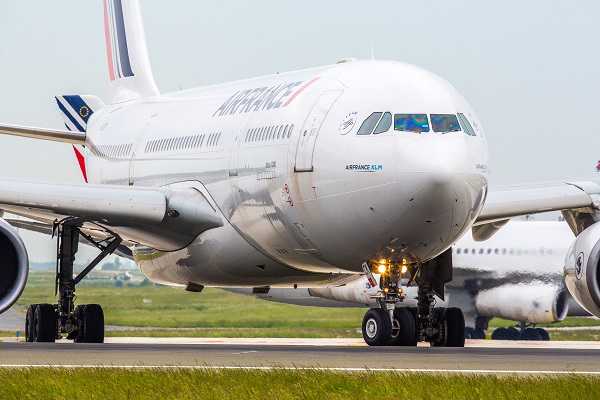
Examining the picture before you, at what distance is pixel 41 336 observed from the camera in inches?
862

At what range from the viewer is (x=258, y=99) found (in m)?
21.4

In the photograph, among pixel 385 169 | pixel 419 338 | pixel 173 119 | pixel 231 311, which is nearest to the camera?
pixel 385 169

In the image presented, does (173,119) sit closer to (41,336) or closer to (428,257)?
(41,336)

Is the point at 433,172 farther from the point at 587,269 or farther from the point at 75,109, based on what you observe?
the point at 75,109

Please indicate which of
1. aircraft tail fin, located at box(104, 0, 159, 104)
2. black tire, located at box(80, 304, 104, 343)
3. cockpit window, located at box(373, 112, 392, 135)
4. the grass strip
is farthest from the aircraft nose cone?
aircraft tail fin, located at box(104, 0, 159, 104)

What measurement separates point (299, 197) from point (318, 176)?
0.61 m

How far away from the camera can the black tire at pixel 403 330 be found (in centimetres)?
1903

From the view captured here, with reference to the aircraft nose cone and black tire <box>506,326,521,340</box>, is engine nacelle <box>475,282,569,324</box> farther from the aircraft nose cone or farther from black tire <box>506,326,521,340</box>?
the aircraft nose cone

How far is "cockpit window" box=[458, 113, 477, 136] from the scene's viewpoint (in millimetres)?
17844

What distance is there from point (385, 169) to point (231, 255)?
4272 millimetres

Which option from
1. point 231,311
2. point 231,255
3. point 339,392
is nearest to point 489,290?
point 231,311

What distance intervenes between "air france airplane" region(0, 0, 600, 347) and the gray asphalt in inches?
63.8

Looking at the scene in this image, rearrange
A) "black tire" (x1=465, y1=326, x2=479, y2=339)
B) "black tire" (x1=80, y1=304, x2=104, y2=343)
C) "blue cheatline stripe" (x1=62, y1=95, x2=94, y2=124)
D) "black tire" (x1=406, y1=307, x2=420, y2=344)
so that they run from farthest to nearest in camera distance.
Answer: "black tire" (x1=465, y1=326, x2=479, y2=339), "blue cheatline stripe" (x1=62, y1=95, x2=94, y2=124), "black tire" (x1=80, y1=304, x2=104, y2=343), "black tire" (x1=406, y1=307, x2=420, y2=344)

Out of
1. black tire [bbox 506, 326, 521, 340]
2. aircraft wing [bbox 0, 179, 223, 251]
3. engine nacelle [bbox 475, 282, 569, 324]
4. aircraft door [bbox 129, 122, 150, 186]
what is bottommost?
black tire [bbox 506, 326, 521, 340]
